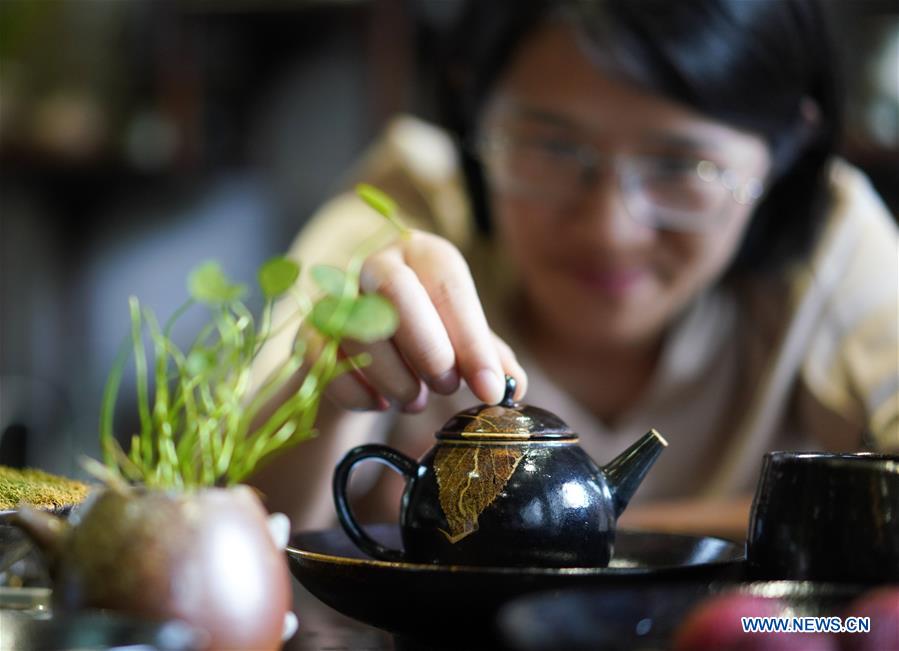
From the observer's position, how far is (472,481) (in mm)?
675

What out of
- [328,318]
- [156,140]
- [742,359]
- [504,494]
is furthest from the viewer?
[156,140]

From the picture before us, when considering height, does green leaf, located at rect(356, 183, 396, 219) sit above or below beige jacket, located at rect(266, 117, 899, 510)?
above

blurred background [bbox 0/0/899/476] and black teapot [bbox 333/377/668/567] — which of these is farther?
blurred background [bbox 0/0/899/476]

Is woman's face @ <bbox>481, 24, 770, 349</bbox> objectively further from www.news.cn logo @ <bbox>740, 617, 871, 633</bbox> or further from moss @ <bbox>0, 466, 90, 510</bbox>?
www.news.cn logo @ <bbox>740, 617, 871, 633</bbox>

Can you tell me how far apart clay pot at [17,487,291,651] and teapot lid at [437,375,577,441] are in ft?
0.70

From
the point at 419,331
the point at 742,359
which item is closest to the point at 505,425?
the point at 419,331

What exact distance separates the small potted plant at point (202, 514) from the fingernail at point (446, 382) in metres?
0.17

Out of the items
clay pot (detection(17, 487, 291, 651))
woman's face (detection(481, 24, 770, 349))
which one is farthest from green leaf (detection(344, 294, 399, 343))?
woman's face (detection(481, 24, 770, 349))

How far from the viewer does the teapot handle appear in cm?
73

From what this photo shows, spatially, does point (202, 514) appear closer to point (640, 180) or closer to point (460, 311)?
point (460, 311)

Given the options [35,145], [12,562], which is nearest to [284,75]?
[35,145]

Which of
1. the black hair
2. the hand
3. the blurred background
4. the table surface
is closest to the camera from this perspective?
the table surface

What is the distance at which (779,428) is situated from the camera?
5.86 feet

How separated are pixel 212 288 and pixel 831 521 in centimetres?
36
